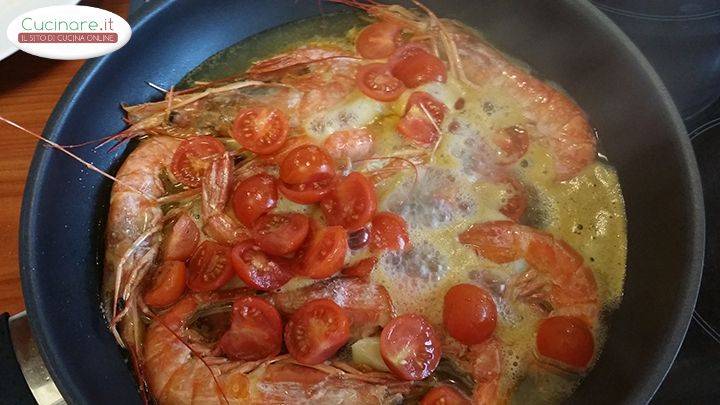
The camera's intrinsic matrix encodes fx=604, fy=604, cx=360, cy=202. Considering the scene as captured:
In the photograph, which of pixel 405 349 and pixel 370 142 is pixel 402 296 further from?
pixel 370 142

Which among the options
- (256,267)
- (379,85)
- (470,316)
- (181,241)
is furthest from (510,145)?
(181,241)

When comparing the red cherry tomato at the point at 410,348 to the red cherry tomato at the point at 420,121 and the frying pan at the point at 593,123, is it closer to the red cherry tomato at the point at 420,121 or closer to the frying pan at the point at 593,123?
the frying pan at the point at 593,123

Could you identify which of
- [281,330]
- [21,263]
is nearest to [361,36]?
[281,330]

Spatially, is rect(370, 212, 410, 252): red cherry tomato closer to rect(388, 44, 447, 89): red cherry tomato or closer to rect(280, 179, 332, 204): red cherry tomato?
rect(280, 179, 332, 204): red cherry tomato

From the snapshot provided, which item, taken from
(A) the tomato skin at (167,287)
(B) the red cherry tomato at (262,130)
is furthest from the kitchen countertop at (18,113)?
(B) the red cherry tomato at (262,130)

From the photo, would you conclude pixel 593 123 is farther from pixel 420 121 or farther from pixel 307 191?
pixel 307 191

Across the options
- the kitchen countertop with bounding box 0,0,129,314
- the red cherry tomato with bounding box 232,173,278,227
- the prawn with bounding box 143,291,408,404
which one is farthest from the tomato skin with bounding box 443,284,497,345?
the kitchen countertop with bounding box 0,0,129,314
